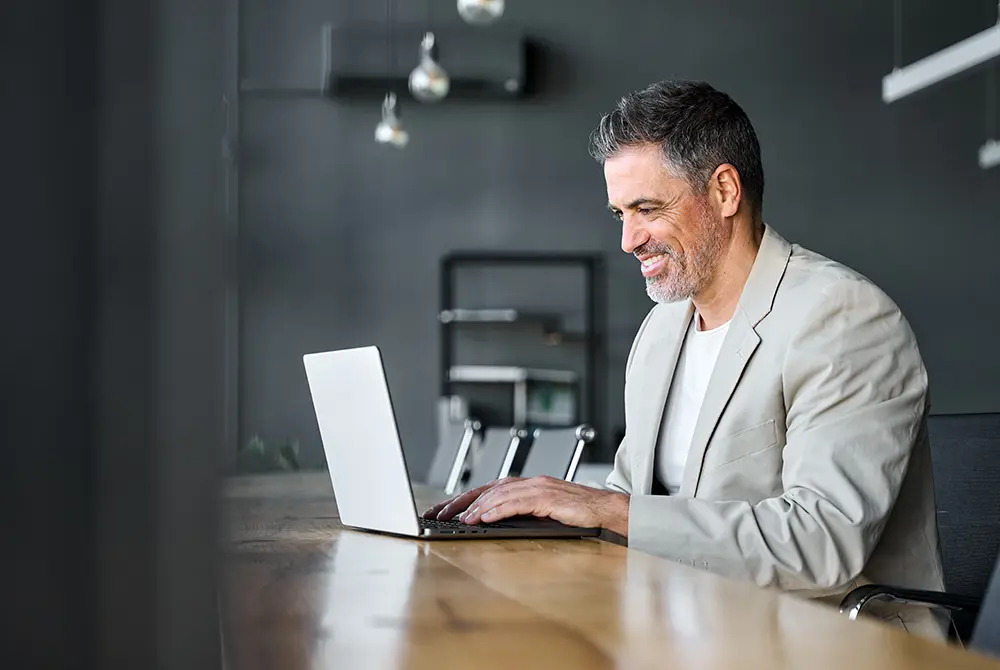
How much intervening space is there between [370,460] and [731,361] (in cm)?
59

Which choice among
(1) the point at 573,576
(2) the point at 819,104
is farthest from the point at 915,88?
(1) the point at 573,576

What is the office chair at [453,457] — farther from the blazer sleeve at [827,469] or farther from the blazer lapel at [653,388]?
the blazer sleeve at [827,469]

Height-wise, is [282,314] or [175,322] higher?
[175,322]

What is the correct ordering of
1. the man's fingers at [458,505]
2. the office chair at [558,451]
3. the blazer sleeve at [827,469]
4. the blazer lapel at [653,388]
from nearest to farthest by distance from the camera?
the blazer sleeve at [827,469] < the man's fingers at [458,505] < the blazer lapel at [653,388] < the office chair at [558,451]

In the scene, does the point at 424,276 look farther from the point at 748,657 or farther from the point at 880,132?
the point at 748,657

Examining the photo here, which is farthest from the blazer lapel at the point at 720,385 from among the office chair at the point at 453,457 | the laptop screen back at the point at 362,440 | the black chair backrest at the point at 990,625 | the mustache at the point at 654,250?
the office chair at the point at 453,457

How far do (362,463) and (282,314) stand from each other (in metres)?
6.89

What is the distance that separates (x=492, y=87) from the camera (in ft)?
28.6

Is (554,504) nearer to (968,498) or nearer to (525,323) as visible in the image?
(968,498)

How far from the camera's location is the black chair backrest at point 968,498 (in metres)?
2.02

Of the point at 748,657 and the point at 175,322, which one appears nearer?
the point at 175,322

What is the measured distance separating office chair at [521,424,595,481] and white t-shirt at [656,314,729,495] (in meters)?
0.81

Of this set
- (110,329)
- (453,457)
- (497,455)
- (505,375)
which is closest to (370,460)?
(110,329)

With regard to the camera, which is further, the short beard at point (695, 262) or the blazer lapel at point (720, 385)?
the short beard at point (695, 262)
